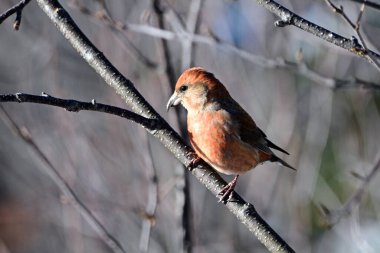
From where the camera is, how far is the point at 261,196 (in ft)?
23.2

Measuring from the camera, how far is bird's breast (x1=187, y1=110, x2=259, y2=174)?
4.20 m

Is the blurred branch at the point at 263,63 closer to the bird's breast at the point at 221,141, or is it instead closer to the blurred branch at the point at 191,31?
the blurred branch at the point at 191,31

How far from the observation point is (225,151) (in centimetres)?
432

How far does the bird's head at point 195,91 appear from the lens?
14.4 ft

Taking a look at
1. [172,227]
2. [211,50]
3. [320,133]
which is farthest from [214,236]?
[211,50]

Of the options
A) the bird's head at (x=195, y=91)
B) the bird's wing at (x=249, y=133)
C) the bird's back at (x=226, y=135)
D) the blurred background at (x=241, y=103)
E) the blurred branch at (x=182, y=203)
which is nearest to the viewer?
the blurred branch at (x=182, y=203)

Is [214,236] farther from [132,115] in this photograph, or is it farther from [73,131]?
[132,115]

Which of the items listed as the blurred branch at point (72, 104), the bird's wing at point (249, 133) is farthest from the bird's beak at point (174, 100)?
the blurred branch at point (72, 104)

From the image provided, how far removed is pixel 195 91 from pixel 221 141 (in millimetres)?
372

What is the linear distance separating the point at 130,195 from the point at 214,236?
43.4 inches

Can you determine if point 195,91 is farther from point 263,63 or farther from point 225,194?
point 225,194

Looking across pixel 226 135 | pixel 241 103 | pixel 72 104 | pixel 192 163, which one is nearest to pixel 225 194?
pixel 192 163

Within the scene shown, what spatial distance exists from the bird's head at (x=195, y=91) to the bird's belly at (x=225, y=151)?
22 centimetres

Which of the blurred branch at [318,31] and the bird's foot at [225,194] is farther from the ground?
the blurred branch at [318,31]
